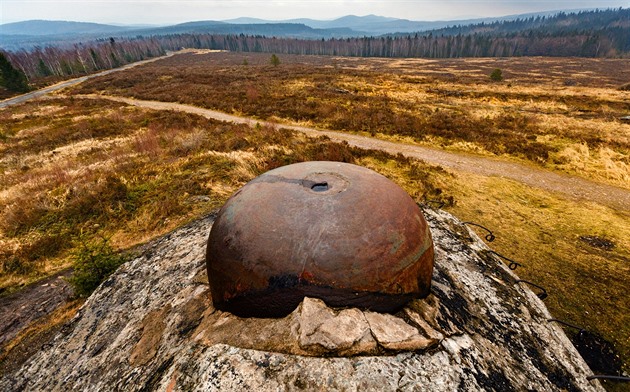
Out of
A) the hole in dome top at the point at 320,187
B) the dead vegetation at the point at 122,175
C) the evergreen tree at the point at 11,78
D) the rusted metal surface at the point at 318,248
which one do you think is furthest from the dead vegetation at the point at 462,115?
the evergreen tree at the point at 11,78

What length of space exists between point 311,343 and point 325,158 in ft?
33.4

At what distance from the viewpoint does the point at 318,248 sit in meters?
2.83

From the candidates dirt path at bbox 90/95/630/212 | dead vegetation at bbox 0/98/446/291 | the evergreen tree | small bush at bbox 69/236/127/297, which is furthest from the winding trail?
the evergreen tree

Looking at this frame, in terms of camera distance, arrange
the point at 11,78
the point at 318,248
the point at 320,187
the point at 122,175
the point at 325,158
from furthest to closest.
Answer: the point at 11,78 → the point at 325,158 → the point at 122,175 → the point at 320,187 → the point at 318,248

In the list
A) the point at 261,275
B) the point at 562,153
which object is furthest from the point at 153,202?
the point at 562,153

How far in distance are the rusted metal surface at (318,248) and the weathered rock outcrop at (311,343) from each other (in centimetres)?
28

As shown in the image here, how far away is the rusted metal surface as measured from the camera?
285cm

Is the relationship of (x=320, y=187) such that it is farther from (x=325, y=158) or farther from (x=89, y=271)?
(x=325, y=158)

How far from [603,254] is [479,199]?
348cm

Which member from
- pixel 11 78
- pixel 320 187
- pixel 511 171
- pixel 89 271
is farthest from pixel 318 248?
pixel 11 78

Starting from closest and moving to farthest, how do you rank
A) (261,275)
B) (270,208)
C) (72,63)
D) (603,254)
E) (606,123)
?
(261,275), (270,208), (603,254), (606,123), (72,63)

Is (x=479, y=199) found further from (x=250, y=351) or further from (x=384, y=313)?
(x=250, y=351)

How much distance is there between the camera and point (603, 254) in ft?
24.3

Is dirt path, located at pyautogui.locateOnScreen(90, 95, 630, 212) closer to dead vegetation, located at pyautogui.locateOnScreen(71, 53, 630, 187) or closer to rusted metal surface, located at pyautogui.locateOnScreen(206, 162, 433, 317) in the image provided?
dead vegetation, located at pyautogui.locateOnScreen(71, 53, 630, 187)
